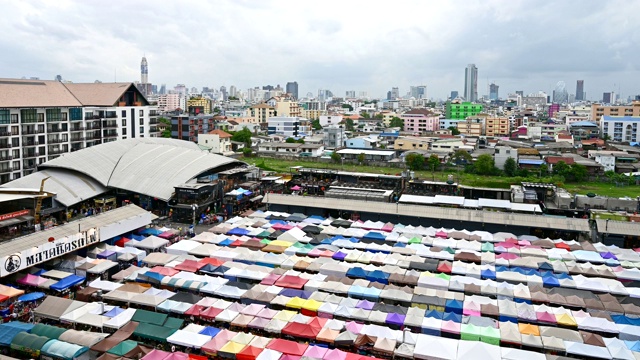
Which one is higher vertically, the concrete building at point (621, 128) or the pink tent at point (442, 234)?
the concrete building at point (621, 128)

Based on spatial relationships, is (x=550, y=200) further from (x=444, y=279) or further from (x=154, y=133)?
(x=154, y=133)

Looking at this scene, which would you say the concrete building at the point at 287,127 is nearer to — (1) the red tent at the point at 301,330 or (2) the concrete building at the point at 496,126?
(2) the concrete building at the point at 496,126

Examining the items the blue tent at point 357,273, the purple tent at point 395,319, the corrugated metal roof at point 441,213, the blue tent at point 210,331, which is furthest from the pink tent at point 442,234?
the blue tent at point 210,331

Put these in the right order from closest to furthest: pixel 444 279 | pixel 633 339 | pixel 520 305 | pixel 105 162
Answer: pixel 633 339, pixel 520 305, pixel 444 279, pixel 105 162

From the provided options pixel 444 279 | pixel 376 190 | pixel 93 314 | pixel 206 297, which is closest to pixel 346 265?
pixel 444 279

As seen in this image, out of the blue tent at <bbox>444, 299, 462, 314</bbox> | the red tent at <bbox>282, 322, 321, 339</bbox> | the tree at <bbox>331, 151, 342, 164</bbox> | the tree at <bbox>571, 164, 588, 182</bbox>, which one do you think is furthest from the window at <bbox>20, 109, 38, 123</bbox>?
the tree at <bbox>571, 164, 588, 182</bbox>

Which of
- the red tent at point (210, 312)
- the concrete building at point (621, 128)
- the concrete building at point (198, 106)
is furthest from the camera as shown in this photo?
the concrete building at point (621, 128)
